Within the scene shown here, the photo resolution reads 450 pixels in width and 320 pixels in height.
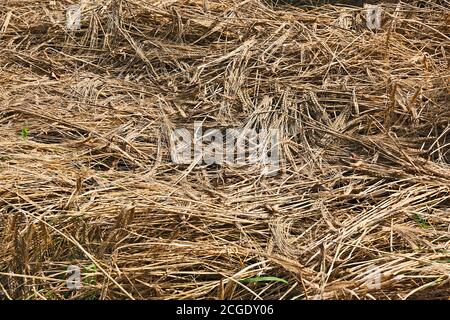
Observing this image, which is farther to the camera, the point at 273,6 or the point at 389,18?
the point at 273,6

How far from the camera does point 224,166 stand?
2727 millimetres

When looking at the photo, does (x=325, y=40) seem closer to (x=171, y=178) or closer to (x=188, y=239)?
(x=171, y=178)

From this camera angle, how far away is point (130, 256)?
7.31 feet

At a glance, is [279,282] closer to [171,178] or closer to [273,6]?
[171,178]

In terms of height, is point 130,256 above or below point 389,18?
below

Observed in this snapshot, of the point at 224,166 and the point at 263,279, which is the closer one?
the point at 263,279

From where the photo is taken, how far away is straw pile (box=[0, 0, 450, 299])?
2.18 m

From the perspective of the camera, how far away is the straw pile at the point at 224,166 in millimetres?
2182
